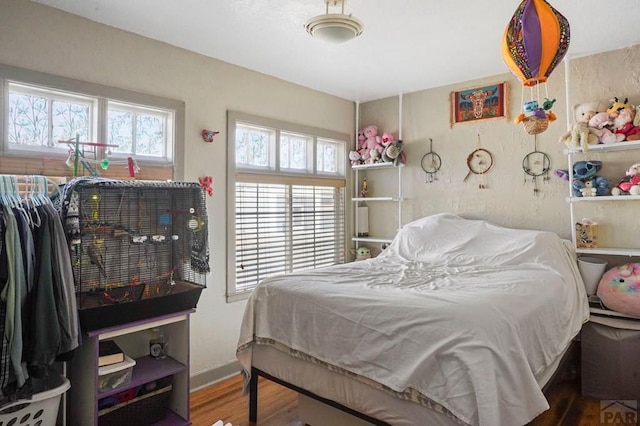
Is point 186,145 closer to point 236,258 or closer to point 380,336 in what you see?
point 236,258

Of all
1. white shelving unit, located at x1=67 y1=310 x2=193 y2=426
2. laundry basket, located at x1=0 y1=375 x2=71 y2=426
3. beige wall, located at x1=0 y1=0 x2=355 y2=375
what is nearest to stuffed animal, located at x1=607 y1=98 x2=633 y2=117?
beige wall, located at x1=0 y1=0 x2=355 y2=375

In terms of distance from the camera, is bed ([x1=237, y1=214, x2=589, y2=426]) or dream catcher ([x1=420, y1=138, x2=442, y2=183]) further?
dream catcher ([x1=420, y1=138, x2=442, y2=183])

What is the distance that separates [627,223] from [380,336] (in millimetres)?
2451

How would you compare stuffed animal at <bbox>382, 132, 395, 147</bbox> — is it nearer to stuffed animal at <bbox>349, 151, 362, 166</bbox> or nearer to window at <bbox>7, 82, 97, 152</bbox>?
stuffed animal at <bbox>349, 151, 362, 166</bbox>

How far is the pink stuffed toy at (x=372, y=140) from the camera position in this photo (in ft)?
14.5

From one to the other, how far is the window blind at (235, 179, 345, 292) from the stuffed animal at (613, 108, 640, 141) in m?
2.58

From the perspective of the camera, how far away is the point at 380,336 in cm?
193

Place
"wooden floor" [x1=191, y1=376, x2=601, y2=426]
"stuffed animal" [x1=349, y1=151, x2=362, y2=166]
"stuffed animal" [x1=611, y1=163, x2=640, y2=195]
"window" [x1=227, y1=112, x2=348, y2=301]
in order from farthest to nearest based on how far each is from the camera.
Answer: "stuffed animal" [x1=349, y1=151, x2=362, y2=166] → "window" [x1=227, y1=112, x2=348, y2=301] → "stuffed animal" [x1=611, y1=163, x2=640, y2=195] → "wooden floor" [x1=191, y1=376, x2=601, y2=426]

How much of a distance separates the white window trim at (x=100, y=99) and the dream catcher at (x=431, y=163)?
2.45 metres

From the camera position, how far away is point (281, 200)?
3916 millimetres

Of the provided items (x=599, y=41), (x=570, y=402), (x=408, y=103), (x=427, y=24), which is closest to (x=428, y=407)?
(x=570, y=402)

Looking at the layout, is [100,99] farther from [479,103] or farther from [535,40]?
[479,103]

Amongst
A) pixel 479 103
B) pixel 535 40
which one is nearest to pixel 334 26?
pixel 535 40

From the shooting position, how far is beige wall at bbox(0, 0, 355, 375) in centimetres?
239
